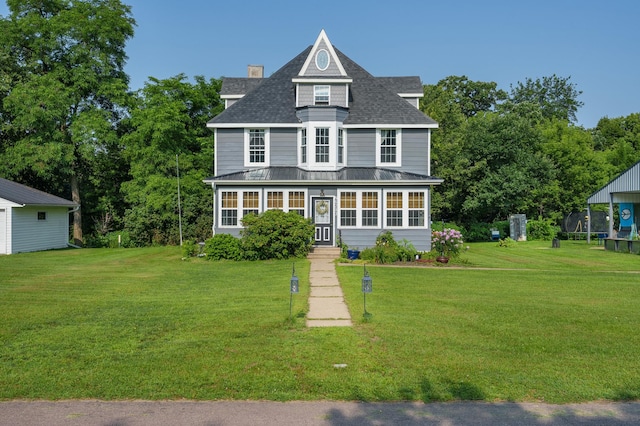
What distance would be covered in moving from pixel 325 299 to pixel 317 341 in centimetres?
399

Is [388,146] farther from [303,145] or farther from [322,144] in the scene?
[303,145]

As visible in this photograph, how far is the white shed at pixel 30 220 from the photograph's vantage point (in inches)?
1008

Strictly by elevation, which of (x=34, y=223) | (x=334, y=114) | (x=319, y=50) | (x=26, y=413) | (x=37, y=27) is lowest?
(x=26, y=413)

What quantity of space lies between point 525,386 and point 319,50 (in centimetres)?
2220

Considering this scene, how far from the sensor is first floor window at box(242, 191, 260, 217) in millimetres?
24359

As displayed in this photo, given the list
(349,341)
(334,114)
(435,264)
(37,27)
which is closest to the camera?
(349,341)

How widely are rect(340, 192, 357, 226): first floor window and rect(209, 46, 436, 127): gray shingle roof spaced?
398 centimetres

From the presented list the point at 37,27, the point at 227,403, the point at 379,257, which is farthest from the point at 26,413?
the point at 37,27

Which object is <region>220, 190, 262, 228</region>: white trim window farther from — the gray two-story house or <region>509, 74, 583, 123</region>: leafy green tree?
<region>509, 74, 583, 123</region>: leafy green tree

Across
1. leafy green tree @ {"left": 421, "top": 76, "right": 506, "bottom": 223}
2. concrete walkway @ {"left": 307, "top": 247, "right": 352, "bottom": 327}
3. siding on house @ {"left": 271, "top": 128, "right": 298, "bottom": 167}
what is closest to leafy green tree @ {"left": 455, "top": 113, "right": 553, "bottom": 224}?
leafy green tree @ {"left": 421, "top": 76, "right": 506, "bottom": 223}

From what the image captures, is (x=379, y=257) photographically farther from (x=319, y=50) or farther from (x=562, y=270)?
(x=319, y=50)

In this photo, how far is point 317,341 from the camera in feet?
27.3

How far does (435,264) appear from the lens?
66.2 feet

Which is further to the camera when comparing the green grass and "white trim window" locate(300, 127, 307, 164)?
"white trim window" locate(300, 127, 307, 164)
